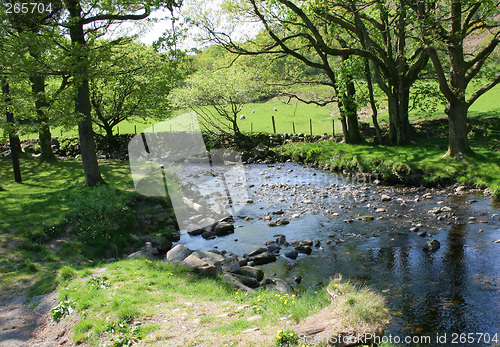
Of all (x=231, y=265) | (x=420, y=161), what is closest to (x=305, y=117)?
(x=420, y=161)

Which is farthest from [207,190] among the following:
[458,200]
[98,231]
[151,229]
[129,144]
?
[129,144]

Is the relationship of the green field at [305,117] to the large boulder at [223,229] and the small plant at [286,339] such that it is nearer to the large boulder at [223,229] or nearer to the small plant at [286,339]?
the large boulder at [223,229]

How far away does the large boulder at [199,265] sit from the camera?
9.88m

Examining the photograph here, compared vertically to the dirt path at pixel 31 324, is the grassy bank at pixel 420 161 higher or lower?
higher

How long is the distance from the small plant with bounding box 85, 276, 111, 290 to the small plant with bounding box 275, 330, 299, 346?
14.7 ft

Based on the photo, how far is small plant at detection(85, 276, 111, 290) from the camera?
8.54m

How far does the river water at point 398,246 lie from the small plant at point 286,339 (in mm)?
2291

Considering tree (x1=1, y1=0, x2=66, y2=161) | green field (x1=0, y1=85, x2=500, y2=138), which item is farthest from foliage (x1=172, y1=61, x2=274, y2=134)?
tree (x1=1, y1=0, x2=66, y2=161)

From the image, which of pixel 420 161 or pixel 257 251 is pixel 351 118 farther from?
pixel 257 251

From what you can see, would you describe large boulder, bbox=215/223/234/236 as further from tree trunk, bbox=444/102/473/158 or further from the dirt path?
tree trunk, bbox=444/102/473/158

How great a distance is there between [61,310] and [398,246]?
30.6 feet

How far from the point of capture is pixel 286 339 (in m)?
5.91

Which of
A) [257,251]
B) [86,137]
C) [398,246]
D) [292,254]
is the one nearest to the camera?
[292,254]

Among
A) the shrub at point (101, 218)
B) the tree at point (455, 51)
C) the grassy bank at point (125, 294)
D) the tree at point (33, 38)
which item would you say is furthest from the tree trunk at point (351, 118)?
the tree at point (33, 38)
